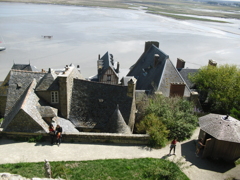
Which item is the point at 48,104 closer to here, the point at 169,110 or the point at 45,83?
the point at 45,83

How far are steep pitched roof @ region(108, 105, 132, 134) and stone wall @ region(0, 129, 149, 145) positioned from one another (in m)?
0.98

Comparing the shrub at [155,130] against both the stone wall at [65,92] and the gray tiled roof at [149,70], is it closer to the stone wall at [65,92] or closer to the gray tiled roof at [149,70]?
the stone wall at [65,92]

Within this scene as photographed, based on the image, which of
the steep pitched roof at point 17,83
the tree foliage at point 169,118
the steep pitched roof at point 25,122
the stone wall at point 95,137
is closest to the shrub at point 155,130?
the tree foliage at point 169,118

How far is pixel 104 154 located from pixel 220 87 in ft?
55.6

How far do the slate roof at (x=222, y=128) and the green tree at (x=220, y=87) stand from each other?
23.5ft

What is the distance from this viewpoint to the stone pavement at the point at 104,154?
16.6 metres

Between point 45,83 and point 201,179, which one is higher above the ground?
point 45,83

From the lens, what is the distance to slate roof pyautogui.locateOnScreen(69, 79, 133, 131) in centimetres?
2183

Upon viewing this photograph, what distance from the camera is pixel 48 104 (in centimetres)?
2181

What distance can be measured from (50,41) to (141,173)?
63.9 metres

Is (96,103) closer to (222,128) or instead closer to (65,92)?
(65,92)

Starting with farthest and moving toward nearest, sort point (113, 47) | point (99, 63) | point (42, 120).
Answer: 1. point (113, 47)
2. point (99, 63)
3. point (42, 120)

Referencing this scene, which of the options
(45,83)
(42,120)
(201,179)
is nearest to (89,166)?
(42,120)

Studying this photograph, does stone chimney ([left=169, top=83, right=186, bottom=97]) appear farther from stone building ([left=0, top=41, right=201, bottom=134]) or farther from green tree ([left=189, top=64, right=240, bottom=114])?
stone building ([left=0, top=41, right=201, bottom=134])
